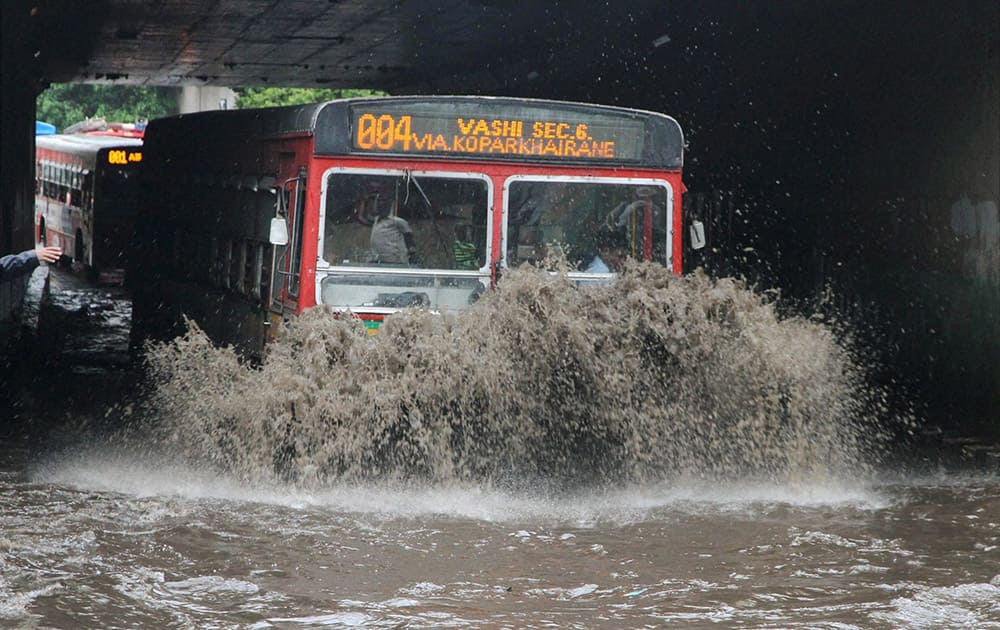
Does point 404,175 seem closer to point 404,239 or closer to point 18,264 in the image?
point 404,239

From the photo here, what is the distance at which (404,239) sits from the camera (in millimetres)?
10156

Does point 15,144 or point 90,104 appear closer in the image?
point 15,144

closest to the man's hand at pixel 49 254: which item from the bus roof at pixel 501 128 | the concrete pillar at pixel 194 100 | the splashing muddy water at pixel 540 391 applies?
the splashing muddy water at pixel 540 391

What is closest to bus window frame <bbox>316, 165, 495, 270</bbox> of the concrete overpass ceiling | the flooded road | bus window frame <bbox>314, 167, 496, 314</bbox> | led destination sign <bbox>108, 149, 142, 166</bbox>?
bus window frame <bbox>314, 167, 496, 314</bbox>

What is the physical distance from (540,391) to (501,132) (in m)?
2.21

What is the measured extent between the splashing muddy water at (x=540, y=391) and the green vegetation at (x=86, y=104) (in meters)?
45.6

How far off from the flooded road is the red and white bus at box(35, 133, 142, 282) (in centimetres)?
2036

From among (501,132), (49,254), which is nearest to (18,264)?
(49,254)

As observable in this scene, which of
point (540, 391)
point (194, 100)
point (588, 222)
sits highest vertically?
point (194, 100)

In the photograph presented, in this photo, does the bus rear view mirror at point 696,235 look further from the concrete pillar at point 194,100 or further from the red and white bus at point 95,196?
the concrete pillar at point 194,100

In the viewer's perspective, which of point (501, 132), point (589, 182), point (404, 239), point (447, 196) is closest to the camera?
point (404, 239)

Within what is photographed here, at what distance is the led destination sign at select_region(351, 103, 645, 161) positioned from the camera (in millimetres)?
10117

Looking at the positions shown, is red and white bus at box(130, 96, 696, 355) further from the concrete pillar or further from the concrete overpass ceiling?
the concrete pillar

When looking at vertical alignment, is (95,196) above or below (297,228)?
above
